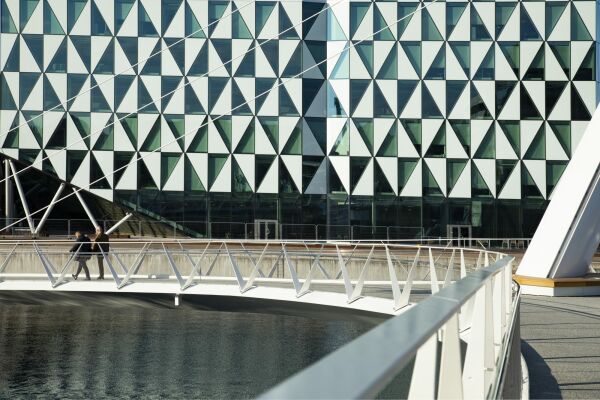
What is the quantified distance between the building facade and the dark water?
10752 millimetres

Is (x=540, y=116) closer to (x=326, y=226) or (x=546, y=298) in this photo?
(x=326, y=226)

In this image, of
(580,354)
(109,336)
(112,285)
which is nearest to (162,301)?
(112,285)

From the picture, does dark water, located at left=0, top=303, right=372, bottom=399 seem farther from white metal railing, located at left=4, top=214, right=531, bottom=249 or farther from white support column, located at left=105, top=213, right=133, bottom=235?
white metal railing, located at left=4, top=214, right=531, bottom=249

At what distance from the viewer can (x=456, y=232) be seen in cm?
4556

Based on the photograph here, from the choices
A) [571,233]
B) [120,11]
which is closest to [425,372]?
[571,233]

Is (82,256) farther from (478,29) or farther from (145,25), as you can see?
(478,29)

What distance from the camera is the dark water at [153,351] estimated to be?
22.6 m

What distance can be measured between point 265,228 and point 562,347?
35.3 m

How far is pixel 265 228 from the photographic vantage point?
148 ft

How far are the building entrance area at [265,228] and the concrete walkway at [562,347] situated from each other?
2847cm

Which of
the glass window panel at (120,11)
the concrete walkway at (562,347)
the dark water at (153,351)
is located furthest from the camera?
the glass window panel at (120,11)

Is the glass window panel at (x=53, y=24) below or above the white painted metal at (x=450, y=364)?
above

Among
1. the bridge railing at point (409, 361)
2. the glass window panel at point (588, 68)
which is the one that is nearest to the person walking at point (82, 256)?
the bridge railing at point (409, 361)

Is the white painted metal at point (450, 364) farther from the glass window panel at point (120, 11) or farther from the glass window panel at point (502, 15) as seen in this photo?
the glass window panel at point (502, 15)
